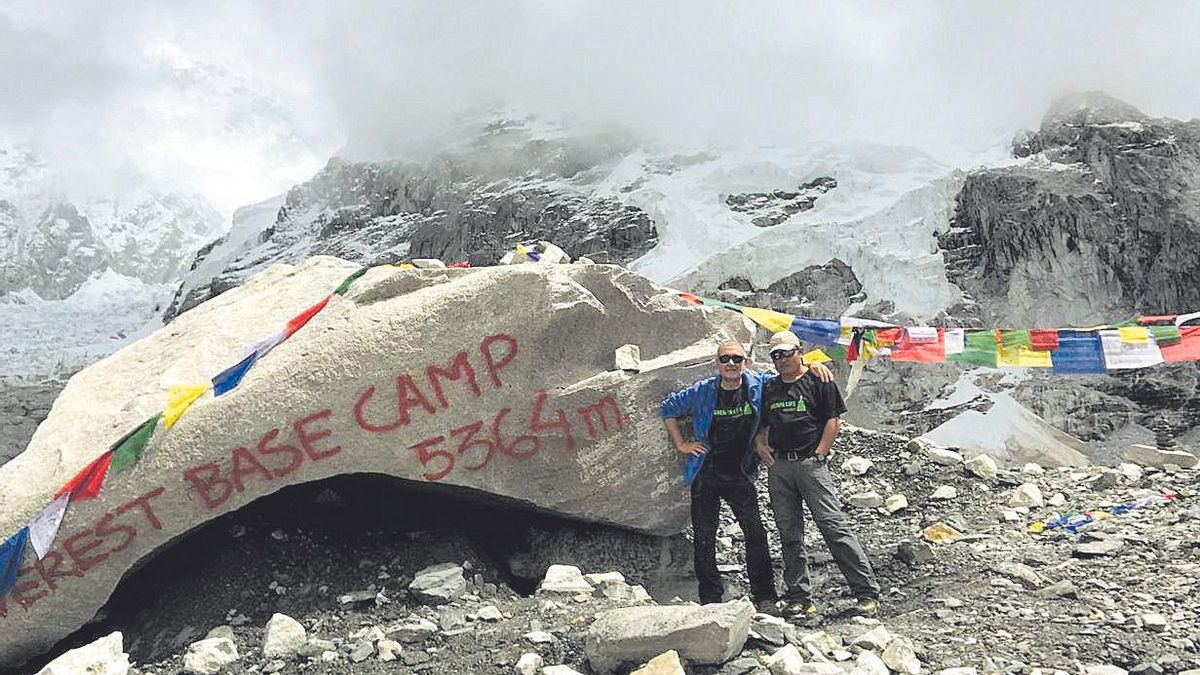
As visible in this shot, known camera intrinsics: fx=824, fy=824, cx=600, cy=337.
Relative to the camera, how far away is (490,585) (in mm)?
5648

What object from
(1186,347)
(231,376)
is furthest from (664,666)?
(1186,347)

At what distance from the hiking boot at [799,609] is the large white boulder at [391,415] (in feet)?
4.53

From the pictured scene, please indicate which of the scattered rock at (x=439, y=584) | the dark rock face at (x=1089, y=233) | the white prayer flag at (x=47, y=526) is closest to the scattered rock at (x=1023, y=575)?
the scattered rock at (x=439, y=584)

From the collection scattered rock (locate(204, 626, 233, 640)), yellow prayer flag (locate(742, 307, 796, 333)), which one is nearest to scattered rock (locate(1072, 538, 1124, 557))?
yellow prayer flag (locate(742, 307, 796, 333))

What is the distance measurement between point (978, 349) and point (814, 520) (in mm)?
5127

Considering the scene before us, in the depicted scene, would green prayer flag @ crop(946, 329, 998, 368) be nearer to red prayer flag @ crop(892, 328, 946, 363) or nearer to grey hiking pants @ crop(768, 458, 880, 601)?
red prayer flag @ crop(892, 328, 946, 363)

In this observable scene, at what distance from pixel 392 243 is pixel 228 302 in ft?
329

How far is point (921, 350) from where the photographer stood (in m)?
9.62

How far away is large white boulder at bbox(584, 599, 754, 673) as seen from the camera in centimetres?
375

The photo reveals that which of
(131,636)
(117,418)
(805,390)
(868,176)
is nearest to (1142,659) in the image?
(805,390)

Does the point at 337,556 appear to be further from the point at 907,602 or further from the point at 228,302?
the point at 907,602

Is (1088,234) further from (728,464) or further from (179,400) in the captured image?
(179,400)

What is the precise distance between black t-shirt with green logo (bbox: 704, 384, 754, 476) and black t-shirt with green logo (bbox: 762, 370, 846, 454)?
17 cm

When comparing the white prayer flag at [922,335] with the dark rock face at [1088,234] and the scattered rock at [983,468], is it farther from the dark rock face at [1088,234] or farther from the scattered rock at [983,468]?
the dark rock face at [1088,234]
